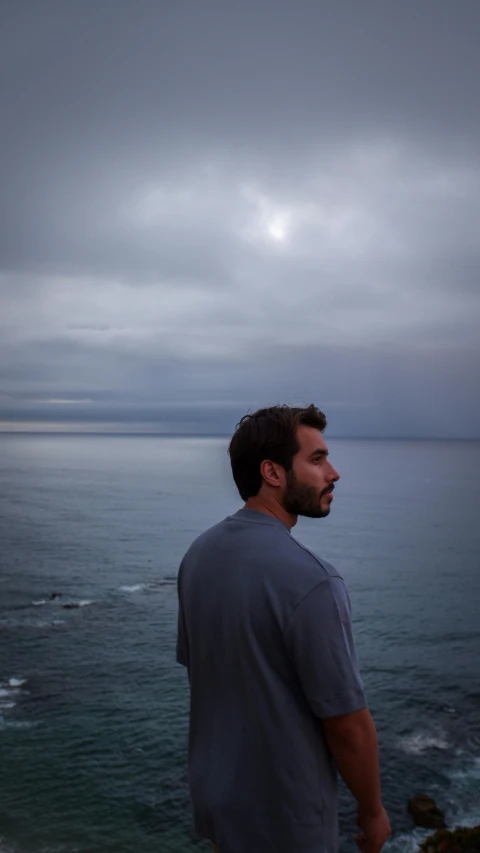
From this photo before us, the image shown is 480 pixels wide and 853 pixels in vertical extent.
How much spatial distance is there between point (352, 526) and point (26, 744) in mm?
75542

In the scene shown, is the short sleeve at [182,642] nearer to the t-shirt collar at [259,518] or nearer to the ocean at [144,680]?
the t-shirt collar at [259,518]

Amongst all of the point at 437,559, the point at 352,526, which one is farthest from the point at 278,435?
the point at 352,526

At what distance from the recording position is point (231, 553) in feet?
11.6

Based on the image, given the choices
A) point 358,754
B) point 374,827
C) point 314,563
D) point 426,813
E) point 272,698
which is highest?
point 314,563

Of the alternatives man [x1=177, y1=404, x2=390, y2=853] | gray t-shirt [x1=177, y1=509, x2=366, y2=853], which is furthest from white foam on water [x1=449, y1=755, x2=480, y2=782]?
gray t-shirt [x1=177, y1=509, x2=366, y2=853]

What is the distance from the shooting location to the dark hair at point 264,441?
3926mm

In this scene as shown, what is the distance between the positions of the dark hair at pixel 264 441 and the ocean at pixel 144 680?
3.59m

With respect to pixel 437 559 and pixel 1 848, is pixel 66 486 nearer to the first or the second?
pixel 437 559

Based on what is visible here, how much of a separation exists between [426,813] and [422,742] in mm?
5786

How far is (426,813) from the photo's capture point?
2225 centimetres

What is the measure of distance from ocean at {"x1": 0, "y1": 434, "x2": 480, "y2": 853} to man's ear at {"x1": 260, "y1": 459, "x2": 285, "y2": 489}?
370 centimetres

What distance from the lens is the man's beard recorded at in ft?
12.8

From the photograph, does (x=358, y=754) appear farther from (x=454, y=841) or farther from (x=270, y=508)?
(x=454, y=841)

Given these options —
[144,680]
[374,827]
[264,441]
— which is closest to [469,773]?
[144,680]
